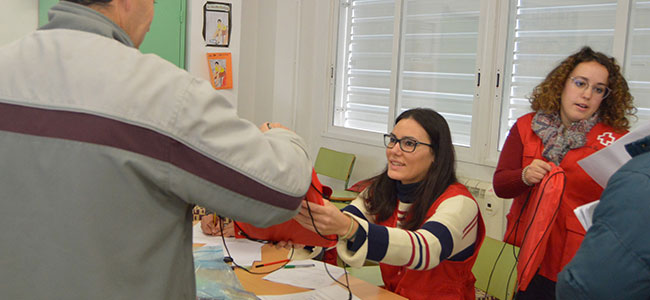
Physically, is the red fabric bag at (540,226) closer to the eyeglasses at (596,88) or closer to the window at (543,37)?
the eyeglasses at (596,88)

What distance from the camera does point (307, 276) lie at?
2.29m

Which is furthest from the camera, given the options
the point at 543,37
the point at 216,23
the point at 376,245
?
the point at 216,23

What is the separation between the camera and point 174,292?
1.16 metres

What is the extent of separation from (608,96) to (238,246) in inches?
70.5

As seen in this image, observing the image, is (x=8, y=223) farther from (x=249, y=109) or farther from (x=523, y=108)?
(x=249, y=109)

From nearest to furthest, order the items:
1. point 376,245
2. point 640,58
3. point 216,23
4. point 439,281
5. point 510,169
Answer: point 376,245 → point 439,281 → point 510,169 → point 640,58 → point 216,23

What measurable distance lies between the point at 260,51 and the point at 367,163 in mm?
1840

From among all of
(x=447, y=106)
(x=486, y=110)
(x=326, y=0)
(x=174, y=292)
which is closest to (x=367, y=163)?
(x=447, y=106)

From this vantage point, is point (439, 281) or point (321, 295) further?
point (439, 281)

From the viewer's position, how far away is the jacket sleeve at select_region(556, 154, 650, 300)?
1164 millimetres

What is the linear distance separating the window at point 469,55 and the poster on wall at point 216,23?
102cm

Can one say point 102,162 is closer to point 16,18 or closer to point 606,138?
point 606,138

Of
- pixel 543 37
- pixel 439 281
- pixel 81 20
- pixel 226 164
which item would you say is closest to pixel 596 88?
pixel 439 281

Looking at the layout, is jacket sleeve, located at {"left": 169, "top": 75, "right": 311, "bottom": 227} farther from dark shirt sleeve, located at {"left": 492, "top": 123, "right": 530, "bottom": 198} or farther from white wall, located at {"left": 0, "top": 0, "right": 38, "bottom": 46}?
white wall, located at {"left": 0, "top": 0, "right": 38, "bottom": 46}
